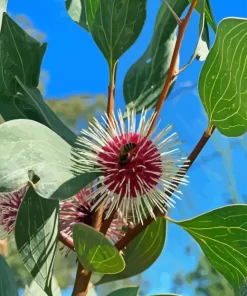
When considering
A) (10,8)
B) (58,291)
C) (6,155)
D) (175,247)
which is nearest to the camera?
(6,155)

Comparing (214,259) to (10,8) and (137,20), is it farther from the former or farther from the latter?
(10,8)

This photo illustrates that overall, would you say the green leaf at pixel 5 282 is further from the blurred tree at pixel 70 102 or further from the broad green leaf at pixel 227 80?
the blurred tree at pixel 70 102

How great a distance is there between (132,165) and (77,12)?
0.16 meters

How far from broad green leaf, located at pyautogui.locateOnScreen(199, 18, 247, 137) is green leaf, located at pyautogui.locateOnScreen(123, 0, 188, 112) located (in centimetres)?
10

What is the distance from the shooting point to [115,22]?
372 millimetres

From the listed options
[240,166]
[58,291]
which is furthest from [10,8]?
[58,291]

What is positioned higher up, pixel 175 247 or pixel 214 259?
pixel 214 259

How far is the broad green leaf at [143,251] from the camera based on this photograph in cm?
39

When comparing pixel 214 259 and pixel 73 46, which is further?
pixel 73 46

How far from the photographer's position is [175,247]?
134 centimetres

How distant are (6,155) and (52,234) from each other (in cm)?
8

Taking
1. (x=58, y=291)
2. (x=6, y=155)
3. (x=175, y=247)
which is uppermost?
(x=6, y=155)

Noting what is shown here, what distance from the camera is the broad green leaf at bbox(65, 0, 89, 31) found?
0.43 m

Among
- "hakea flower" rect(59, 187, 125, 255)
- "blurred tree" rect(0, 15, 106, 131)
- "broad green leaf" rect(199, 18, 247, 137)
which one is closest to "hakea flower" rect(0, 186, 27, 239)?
"hakea flower" rect(59, 187, 125, 255)
